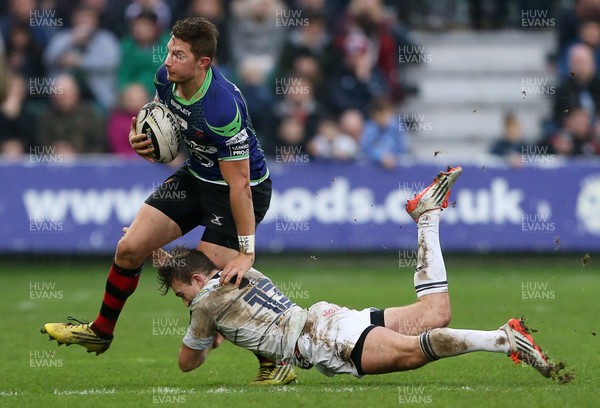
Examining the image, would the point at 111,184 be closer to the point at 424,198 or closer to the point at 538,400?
the point at 424,198

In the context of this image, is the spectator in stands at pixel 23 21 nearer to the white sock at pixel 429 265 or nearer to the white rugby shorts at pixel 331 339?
the white sock at pixel 429 265

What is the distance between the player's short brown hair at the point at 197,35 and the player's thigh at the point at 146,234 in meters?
1.25

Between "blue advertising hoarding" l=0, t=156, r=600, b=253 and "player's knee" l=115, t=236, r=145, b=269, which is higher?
"player's knee" l=115, t=236, r=145, b=269

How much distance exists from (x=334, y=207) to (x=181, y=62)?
7502mm

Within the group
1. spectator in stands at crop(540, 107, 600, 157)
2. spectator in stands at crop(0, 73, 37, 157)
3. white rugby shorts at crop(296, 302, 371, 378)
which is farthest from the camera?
spectator in stands at crop(0, 73, 37, 157)

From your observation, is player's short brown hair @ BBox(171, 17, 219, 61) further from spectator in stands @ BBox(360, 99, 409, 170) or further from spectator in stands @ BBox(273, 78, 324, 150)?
spectator in stands @ BBox(273, 78, 324, 150)

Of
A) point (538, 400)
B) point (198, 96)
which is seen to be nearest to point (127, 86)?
point (198, 96)

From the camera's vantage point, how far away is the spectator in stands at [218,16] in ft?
54.9

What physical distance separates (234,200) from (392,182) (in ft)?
24.6

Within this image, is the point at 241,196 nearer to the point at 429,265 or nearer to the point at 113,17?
the point at 429,265

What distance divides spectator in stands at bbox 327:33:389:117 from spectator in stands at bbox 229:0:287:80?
1094 mm

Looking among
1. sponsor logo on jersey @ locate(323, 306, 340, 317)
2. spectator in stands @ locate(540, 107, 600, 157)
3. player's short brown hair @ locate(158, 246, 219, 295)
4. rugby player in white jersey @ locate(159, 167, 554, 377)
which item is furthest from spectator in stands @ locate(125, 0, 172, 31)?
sponsor logo on jersey @ locate(323, 306, 340, 317)

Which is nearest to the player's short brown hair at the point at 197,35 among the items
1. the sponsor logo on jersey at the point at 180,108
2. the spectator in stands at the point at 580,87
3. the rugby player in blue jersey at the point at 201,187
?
the rugby player in blue jersey at the point at 201,187

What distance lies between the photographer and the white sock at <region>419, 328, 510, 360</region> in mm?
6770
